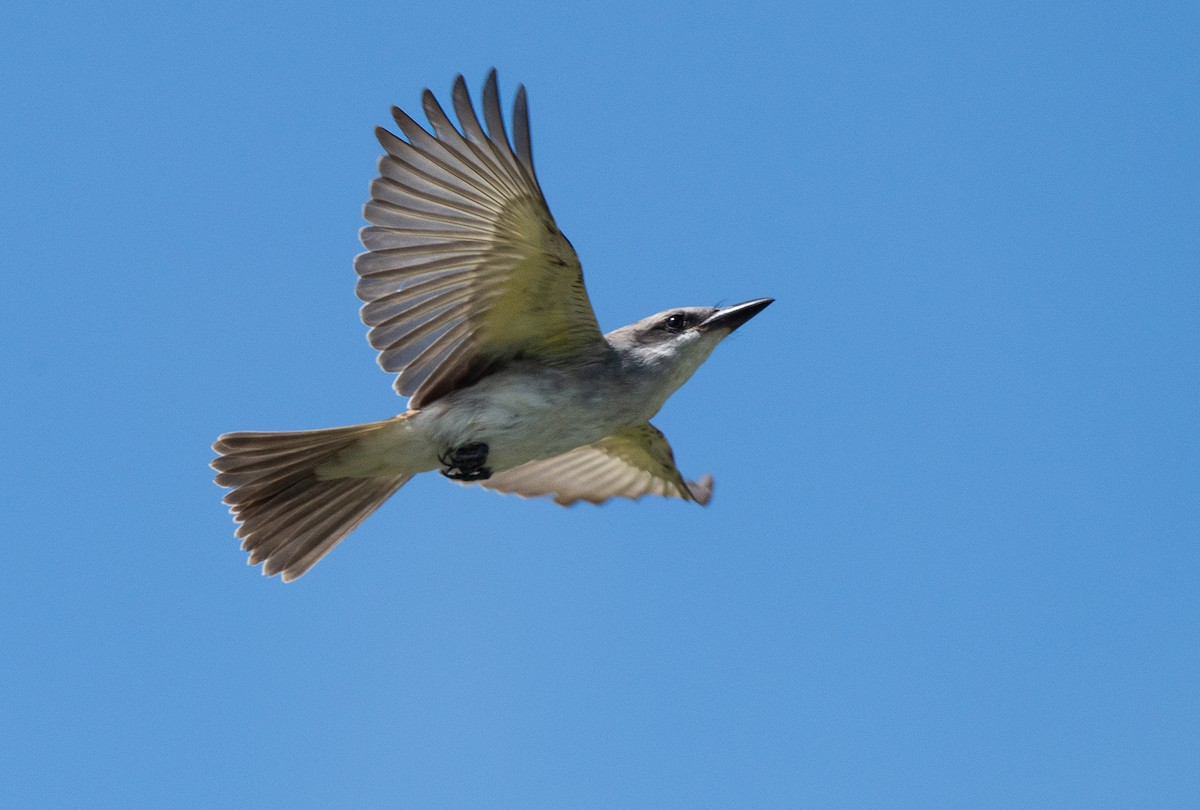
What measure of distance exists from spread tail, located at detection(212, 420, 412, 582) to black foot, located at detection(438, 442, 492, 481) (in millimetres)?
683

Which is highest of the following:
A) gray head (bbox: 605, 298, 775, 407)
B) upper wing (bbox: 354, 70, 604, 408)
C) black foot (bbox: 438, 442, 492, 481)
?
upper wing (bbox: 354, 70, 604, 408)

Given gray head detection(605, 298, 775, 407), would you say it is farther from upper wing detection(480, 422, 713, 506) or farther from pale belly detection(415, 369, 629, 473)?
upper wing detection(480, 422, 713, 506)

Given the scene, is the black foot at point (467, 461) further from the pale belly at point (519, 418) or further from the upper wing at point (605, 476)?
the upper wing at point (605, 476)

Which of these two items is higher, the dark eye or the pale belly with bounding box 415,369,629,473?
the dark eye

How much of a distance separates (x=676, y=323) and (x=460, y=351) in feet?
4.56

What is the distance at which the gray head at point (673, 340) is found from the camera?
8.94m

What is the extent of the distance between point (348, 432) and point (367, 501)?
0.79 meters

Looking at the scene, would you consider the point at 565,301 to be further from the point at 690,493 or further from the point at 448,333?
the point at 690,493

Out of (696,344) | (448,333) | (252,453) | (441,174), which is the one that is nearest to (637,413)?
(696,344)

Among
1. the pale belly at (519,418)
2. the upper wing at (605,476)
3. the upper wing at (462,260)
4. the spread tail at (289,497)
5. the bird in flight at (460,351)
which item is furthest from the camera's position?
the upper wing at (605,476)

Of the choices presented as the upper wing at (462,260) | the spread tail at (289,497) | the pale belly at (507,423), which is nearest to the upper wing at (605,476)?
the spread tail at (289,497)

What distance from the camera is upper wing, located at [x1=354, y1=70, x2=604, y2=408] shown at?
8227mm

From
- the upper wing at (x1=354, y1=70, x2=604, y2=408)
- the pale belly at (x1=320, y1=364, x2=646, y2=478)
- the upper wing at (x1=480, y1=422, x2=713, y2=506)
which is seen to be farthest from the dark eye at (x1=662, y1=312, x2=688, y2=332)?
the upper wing at (x1=480, y1=422, x2=713, y2=506)

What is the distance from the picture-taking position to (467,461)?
8.77 m
